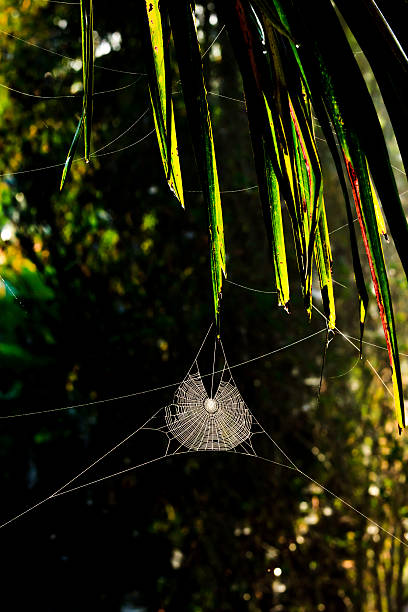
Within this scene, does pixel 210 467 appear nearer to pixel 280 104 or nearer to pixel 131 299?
pixel 131 299

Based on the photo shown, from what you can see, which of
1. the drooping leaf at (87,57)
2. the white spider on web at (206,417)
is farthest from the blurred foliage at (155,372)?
the drooping leaf at (87,57)

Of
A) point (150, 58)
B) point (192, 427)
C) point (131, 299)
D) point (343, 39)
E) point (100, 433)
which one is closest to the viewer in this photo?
point (343, 39)

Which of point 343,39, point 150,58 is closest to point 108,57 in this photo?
point 150,58

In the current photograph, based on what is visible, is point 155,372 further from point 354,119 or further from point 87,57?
point 354,119

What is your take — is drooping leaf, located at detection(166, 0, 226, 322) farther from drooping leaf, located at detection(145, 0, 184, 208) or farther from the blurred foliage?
the blurred foliage

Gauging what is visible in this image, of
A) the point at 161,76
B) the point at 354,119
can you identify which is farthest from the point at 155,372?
the point at 354,119
